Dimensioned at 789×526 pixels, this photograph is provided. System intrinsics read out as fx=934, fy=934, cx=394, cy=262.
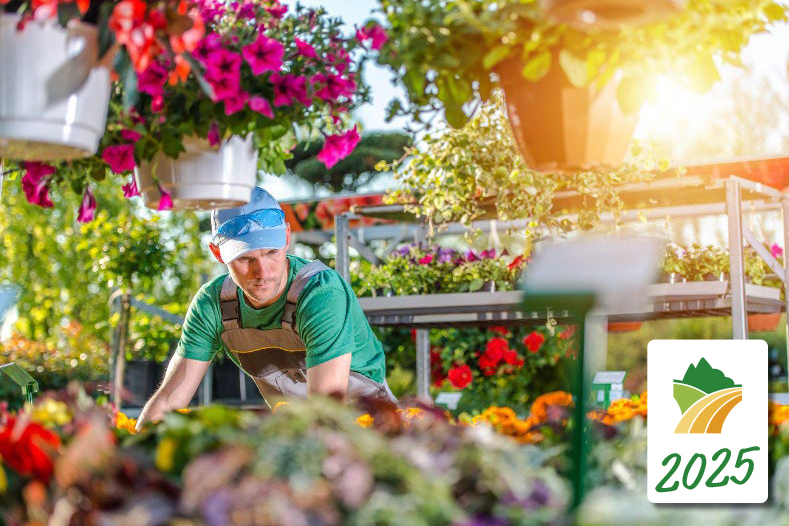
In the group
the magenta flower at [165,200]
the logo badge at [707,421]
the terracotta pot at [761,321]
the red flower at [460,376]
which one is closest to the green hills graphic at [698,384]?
the logo badge at [707,421]

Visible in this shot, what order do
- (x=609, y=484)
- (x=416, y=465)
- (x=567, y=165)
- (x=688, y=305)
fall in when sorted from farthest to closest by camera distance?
(x=688, y=305) < (x=567, y=165) < (x=609, y=484) < (x=416, y=465)

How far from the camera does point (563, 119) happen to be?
1322 mm

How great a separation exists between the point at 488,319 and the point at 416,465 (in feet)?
10.5

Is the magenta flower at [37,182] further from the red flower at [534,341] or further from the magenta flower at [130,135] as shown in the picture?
the red flower at [534,341]

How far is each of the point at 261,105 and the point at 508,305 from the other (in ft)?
9.00

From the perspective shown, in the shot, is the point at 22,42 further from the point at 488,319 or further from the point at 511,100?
the point at 488,319

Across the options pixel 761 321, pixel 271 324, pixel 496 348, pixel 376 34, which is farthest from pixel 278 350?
pixel 496 348

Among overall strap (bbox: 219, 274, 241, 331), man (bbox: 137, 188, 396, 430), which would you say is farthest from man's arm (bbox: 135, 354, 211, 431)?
overall strap (bbox: 219, 274, 241, 331)

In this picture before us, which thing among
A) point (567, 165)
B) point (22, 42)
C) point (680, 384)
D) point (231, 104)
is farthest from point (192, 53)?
point (680, 384)

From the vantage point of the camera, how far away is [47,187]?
153 cm

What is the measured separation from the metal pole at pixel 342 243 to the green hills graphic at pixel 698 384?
3032 mm

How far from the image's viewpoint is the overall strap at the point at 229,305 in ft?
8.60

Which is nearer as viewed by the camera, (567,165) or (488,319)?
(567,165)

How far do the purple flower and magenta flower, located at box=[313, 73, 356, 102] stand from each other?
121 millimetres
